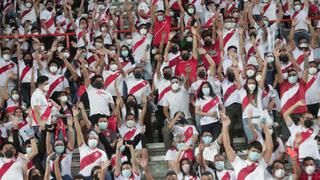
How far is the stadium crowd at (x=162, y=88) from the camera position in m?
13.8

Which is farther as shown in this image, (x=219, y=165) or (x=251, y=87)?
(x=251, y=87)

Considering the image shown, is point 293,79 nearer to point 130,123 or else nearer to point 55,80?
point 130,123

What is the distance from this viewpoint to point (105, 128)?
14.7m

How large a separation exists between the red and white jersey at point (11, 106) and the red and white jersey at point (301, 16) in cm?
560

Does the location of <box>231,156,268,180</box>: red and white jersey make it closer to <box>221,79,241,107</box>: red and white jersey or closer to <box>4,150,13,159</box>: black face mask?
<box>221,79,241,107</box>: red and white jersey

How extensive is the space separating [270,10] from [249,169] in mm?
6247

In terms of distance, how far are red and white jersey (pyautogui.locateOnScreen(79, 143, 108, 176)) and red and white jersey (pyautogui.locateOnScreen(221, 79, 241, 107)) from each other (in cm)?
243

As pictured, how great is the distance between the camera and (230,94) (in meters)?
15.4

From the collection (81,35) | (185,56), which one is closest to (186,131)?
(185,56)

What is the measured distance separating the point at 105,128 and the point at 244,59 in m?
3.04

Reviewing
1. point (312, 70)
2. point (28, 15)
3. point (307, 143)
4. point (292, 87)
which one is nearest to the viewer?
point (307, 143)

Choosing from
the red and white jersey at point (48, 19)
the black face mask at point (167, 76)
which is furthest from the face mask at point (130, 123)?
the red and white jersey at point (48, 19)

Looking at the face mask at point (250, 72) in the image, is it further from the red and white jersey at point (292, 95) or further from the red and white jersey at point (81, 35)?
the red and white jersey at point (81, 35)

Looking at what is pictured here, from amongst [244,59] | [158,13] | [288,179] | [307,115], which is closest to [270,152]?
[288,179]
